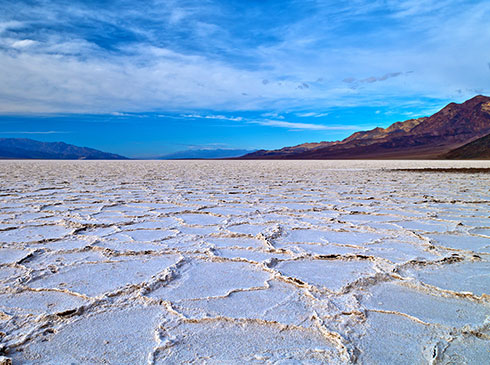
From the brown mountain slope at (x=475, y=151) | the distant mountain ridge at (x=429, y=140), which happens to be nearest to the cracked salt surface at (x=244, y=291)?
the brown mountain slope at (x=475, y=151)

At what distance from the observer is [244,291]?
152 cm

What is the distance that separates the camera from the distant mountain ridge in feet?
266

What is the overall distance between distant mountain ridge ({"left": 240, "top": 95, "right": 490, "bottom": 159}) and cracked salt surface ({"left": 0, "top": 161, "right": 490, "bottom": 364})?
70.3m

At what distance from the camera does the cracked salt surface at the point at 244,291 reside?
108cm

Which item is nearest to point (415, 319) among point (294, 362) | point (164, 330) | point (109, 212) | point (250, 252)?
point (294, 362)

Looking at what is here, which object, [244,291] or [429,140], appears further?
[429,140]

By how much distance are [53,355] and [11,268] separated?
0.95m

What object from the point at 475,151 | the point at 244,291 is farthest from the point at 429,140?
the point at 244,291

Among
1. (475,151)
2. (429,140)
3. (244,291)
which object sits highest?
(429,140)

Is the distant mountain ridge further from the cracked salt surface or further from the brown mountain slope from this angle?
the cracked salt surface

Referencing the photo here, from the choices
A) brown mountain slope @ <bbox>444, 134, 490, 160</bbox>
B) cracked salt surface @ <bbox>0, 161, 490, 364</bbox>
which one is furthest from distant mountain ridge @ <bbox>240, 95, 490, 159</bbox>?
cracked salt surface @ <bbox>0, 161, 490, 364</bbox>

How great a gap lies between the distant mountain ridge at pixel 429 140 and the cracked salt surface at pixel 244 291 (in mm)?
70275

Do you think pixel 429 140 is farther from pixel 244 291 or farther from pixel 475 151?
pixel 244 291

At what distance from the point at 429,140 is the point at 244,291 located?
98046 mm
